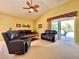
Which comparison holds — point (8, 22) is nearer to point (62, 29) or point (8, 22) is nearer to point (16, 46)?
point (62, 29)

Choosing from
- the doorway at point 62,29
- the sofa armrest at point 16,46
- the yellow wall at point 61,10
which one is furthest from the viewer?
the doorway at point 62,29

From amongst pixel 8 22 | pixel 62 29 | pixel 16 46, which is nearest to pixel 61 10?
pixel 62 29

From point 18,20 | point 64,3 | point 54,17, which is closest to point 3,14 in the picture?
point 18,20

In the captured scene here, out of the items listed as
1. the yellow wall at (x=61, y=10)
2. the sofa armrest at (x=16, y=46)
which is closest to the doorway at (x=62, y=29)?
the yellow wall at (x=61, y=10)

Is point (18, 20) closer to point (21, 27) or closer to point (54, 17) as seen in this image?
point (21, 27)

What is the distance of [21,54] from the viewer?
3934mm

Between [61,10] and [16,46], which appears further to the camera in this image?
[61,10]

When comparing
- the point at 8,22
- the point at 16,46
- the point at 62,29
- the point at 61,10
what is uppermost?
the point at 61,10

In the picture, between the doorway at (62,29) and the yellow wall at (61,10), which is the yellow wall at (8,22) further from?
the doorway at (62,29)

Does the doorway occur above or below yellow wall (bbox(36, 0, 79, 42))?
below

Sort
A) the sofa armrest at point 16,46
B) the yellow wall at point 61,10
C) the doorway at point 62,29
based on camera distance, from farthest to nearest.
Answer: the doorway at point 62,29 → the yellow wall at point 61,10 → the sofa armrest at point 16,46

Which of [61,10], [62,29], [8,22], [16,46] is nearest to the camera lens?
[16,46]

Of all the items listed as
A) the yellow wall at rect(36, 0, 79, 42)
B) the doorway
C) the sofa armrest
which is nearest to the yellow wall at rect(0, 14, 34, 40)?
the yellow wall at rect(36, 0, 79, 42)

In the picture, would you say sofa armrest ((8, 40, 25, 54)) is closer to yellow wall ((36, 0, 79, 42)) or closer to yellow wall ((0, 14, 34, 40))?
yellow wall ((36, 0, 79, 42))
